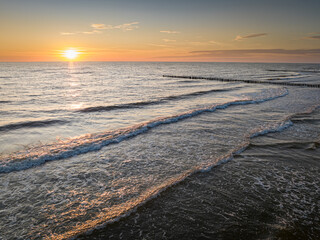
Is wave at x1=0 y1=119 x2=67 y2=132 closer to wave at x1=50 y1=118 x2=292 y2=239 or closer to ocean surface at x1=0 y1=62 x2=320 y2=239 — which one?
ocean surface at x1=0 y1=62 x2=320 y2=239

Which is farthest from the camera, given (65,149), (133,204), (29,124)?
(29,124)

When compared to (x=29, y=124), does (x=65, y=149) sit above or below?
below

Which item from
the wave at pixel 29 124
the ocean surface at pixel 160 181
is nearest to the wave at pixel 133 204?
the ocean surface at pixel 160 181

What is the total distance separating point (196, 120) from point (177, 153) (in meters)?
6.69

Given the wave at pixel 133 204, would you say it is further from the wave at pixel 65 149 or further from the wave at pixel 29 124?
the wave at pixel 29 124

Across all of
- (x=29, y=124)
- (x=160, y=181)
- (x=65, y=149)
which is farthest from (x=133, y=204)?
(x=29, y=124)

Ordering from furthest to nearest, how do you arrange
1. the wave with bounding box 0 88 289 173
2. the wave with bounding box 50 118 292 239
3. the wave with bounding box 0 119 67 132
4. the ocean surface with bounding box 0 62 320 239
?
the wave with bounding box 0 119 67 132
the wave with bounding box 0 88 289 173
the ocean surface with bounding box 0 62 320 239
the wave with bounding box 50 118 292 239

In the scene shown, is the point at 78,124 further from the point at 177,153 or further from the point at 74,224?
the point at 74,224

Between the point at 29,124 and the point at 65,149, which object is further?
the point at 29,124

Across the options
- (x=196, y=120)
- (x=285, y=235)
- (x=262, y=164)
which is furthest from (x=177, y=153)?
(x=196, y=120)

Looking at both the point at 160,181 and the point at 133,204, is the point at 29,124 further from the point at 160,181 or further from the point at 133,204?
the point at 133,204

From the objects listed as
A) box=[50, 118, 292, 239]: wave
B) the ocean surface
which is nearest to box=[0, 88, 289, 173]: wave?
the ocean surface

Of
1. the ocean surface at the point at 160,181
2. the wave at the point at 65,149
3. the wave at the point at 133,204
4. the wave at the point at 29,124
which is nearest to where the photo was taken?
the wave at the point at 133,204

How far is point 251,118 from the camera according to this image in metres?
16.0
